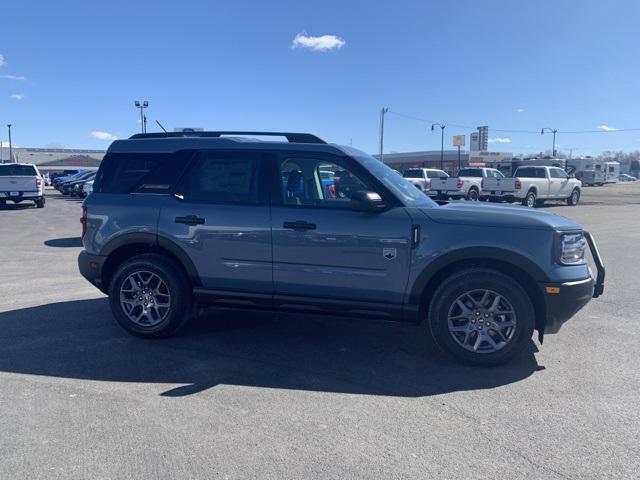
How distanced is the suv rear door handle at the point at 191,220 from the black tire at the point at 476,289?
7.50ft

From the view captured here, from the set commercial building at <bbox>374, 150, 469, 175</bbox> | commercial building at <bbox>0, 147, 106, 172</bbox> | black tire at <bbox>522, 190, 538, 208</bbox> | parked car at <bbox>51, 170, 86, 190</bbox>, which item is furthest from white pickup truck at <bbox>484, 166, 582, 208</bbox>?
commercial building at <bbox>0, 147, 106, 172</bbox>

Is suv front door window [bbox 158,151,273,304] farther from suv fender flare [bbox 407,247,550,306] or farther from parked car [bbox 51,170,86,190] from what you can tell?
parked car [bbox 51,170,86,190]

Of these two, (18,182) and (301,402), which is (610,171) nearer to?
(18,182)

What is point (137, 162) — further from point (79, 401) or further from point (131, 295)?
point (79, 401)

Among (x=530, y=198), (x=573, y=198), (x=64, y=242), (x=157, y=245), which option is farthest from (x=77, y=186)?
(x=157, y=245)

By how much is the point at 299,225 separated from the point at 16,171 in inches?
844

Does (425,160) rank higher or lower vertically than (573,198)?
higher

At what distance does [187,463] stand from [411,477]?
4.27 feet

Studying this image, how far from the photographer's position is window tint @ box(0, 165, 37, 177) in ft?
71.4

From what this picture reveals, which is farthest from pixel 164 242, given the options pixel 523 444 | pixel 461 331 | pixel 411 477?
pixel 523 444

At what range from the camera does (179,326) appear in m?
5.29

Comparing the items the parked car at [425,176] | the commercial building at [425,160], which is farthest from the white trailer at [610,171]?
the parked car at [425,176]

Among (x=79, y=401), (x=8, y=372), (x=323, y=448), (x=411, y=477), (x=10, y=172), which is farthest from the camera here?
(x=10, y=172)

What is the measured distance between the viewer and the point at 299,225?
4.81 m
